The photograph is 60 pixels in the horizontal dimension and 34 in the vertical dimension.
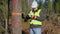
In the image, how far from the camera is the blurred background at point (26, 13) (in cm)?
886

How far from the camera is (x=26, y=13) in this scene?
9.54 m

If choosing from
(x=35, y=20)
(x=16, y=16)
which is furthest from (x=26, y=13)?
(x=35, y=20)

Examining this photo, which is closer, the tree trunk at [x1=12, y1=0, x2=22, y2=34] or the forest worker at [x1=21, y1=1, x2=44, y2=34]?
the forest worker at [x1=21, y1=1, x2=44, y2=34]

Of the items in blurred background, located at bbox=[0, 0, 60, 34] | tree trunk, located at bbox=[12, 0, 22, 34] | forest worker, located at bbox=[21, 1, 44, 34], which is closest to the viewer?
forest worker, located at bbox=[21, 1, 44, 34]

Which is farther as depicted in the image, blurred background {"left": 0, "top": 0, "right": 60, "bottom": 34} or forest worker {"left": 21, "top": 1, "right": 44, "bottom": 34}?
blurred background {"left": 0, "top": 0, "right": 60, "bottom": 34}

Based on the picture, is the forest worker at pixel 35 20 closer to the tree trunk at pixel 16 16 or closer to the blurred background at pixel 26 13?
the tree trunk at pixel 16 16

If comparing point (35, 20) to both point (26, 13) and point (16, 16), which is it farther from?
point (26, 13)

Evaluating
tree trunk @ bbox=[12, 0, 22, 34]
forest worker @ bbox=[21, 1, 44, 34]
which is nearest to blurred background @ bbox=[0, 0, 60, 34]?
tree trunk @ bbox=[12, 0, 22, 34]

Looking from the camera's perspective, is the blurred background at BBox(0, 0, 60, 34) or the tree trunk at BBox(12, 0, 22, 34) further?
the blurred background at BBox(0, 0, 60, 34)

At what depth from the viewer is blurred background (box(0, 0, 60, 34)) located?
8861 mm

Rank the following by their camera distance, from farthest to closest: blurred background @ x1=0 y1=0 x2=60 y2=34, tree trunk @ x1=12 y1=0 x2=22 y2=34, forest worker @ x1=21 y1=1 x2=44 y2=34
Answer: blurred background @ x1=0 y1=0 x2=60 y2=34, tree trunk @ x1=12 y1=0 x2=22 y2=34, forest worker @ x1=21 y1=1 x2=44 y2=34

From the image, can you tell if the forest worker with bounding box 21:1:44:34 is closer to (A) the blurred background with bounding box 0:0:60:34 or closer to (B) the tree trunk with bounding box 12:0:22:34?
(B) the tree trunk with bounding box 12:0:22:34

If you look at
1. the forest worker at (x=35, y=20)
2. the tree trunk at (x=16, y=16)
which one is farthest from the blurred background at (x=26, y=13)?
the forest worker at (x=35, y=20)

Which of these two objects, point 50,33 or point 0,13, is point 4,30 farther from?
point 50,33
